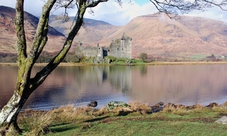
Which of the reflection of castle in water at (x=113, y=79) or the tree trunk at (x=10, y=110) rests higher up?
the tree trunk at (x=10, y=110)

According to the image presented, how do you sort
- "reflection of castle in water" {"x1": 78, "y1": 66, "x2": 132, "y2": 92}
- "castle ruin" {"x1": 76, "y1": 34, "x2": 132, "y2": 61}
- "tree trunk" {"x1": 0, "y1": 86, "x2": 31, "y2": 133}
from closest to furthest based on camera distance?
"tree trunk" {"x1": 0, "y1": 86, "x2": 31, "y2": 133}
"reflection of castle in water" {"x1": 78, "y1": 66, "x2": 132, "y2": 92}
"castle ruin" {"x1": 76, "y1": 34, "x2": 132, "y2": 61}

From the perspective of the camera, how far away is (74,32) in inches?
365

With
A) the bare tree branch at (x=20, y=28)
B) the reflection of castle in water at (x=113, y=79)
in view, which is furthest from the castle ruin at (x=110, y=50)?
the bare tree branch at (x=20, y=28)

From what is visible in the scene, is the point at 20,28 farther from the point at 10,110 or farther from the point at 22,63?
the point at 10,110

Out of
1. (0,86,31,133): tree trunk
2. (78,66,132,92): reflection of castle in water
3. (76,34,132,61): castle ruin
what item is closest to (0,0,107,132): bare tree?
(0,86,31,133): tree trunk

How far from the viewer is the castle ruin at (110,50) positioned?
314 feet

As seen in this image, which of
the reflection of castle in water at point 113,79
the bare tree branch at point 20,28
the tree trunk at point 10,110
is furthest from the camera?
the reflection of castle in water at point 113,79

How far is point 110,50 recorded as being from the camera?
9938 centimetres

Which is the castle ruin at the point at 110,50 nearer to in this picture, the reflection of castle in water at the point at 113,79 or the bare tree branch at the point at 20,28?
the reflection of castle in water at the point at 113,79

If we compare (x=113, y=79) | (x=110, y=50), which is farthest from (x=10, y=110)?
(x=110, y=50)

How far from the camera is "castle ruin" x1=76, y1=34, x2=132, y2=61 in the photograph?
314ft

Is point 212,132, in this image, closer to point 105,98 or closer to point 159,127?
point 159,127

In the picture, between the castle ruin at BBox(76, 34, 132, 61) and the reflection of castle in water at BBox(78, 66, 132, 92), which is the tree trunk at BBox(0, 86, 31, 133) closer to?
the reflection of castle in water at BBox(78, 66, 132, 92)

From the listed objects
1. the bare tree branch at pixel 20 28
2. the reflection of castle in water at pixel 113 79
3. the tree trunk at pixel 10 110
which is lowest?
the reflection of castle in water at pixel 113 79
